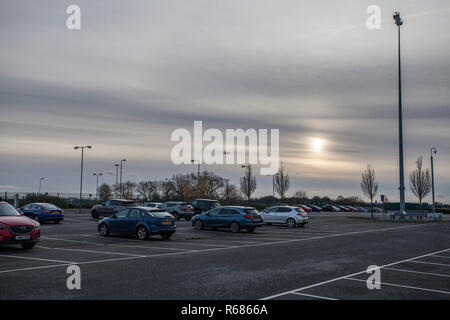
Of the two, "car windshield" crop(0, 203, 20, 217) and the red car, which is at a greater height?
"car windshield" crop(0, 203, 20, 217)

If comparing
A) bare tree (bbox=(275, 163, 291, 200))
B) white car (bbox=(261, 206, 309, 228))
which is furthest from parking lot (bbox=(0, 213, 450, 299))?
bare tree (bbox=(275, 163, 291, 200))

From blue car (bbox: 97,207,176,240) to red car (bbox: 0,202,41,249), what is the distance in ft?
16.2

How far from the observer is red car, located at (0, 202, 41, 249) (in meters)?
14.6

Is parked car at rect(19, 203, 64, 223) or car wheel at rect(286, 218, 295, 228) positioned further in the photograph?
car wheel at rect(286, 218, 295, 228)

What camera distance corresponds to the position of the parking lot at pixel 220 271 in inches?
333

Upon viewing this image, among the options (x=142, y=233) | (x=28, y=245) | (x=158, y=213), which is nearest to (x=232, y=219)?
(x=158, y=213)

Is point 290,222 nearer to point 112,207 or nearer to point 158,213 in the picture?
point 158,213

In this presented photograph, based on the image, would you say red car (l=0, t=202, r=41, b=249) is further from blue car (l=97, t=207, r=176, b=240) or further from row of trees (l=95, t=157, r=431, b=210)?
row of trees (l=95, t=157, r=431, b=210)

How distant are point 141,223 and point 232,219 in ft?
23.0

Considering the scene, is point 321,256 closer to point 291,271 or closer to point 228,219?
point 291,271

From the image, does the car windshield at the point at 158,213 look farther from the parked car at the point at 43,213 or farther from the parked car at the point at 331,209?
the parked car at the point at 331,209

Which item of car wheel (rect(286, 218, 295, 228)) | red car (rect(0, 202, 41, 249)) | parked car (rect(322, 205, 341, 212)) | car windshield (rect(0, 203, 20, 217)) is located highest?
car windshield (rect(0, 203, 20, 217))

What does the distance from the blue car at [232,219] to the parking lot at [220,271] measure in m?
6.93
